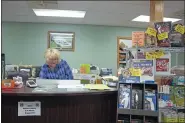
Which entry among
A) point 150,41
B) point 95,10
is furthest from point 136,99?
point 95,10

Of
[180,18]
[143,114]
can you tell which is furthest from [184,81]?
[180,18]

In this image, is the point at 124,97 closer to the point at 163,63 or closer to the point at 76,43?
the point at 163,63

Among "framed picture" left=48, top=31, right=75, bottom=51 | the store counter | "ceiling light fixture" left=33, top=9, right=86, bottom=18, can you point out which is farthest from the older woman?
"framed picture" left=48, top=31, right=75, bottom=51

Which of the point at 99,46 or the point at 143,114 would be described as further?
the point at 99,46

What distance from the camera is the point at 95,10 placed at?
4.78m

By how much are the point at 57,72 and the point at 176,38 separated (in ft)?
6.08

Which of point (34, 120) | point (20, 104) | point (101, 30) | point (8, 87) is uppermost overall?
point (101, 30)

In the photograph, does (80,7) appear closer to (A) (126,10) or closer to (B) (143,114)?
(A) (126,10)

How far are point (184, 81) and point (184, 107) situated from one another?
281 millimetres

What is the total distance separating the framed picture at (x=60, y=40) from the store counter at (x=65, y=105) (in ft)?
14.2

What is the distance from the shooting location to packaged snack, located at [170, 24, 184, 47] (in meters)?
2.25

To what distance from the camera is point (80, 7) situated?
4.54m

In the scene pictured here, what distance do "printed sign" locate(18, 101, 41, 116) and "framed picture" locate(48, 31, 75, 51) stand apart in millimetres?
4410

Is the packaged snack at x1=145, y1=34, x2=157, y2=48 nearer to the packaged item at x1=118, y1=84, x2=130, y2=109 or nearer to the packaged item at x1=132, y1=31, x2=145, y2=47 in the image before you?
the packaged item at x1=132, y1=31, x2=145, y2=47
